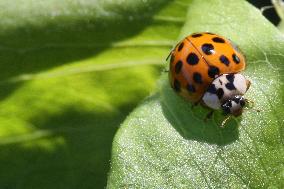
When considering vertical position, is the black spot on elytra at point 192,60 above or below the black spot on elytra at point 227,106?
above

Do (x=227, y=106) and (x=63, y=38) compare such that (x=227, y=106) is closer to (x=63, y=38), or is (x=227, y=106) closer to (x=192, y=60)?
(x=192, y=60)

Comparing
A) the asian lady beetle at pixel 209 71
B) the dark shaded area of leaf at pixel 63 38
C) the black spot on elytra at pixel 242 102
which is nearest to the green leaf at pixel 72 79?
the dark shaded area of leaf at pixel 63 38

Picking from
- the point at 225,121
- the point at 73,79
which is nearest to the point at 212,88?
the point at 225,121

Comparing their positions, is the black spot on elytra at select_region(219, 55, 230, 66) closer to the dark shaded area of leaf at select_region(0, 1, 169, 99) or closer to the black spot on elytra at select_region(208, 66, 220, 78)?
the black spot on elytra at select_region(208, 66, 220, 78)

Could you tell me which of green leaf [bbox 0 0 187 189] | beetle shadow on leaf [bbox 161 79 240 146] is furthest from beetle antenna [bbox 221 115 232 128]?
green leaf [bbox 0 0 187 189]

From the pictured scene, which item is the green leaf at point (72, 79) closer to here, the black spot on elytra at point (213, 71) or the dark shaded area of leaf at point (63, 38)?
the dark shaded area of leaf at point (63, 38)

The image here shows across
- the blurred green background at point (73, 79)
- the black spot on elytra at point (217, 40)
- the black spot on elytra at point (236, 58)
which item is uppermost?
the black spot on elytra at point (217, 40)

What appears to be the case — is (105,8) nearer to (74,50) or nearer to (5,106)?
(74,50)

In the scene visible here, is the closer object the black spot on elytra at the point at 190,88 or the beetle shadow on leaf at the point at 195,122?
the beetle shadow on leaf at the point at 195,122
